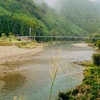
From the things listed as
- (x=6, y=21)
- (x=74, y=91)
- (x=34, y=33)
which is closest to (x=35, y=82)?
(x=74, y=91)

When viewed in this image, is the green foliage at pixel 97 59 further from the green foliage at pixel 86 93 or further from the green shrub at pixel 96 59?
the green foliage at pixel 86 93

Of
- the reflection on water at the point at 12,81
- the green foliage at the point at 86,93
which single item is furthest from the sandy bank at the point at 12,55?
the green foliage at the point at 86,93

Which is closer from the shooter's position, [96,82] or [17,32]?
[96,82]

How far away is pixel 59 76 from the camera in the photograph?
157ft

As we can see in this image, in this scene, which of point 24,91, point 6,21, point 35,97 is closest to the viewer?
point 35,97

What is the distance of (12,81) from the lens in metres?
43.8

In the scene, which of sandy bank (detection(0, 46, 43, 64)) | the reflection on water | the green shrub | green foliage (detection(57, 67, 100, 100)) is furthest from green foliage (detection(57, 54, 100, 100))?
sandy bank (detection(0, 46, 43, 64))

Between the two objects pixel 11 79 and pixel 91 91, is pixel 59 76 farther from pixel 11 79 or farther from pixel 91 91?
pixel 91 91

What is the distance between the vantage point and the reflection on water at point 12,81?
126ft

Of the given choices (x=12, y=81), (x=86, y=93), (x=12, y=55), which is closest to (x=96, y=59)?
(x=12, y=81)

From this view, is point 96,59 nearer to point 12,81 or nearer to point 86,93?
point 12,81

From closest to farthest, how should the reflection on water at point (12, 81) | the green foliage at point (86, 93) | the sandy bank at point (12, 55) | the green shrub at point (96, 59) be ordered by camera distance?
1. the green foliage at point (86, 93)
2. the reflection on water at point (12, 81)
3. the green shrub at point (96, 59)
4. the sandy bank at point (12, 55)

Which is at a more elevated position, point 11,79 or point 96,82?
point 96,82

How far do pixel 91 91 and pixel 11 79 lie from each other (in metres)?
21.1
